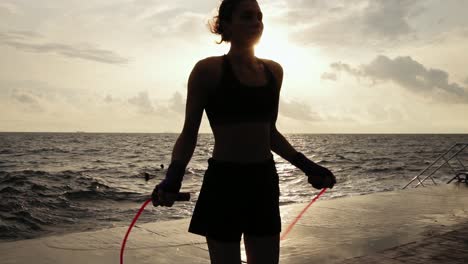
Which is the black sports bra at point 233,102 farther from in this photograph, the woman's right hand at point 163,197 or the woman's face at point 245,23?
the woman's right hand at point 163,197

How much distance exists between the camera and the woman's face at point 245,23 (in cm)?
206

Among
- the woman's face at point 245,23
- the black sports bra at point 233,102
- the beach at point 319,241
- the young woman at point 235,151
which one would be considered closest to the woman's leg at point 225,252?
the young woman at point 235,151

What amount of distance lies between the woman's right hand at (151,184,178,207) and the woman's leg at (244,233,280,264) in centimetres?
38

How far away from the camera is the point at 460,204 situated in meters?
8.20

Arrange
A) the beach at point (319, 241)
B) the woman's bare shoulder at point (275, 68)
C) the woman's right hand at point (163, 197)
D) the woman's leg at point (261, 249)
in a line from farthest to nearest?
the beach at point (319, 241) → the woman's bare shoulder at point (275, 68) → the woman's leg at point (261, 249) → the woman's right hand at point (163, 197)

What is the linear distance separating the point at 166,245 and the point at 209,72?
3.67 m

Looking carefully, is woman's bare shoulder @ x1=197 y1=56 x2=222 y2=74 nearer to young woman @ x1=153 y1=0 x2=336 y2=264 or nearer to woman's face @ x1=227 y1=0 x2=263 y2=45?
young woman @ x1=153 y1=0 x2=336 y2=264

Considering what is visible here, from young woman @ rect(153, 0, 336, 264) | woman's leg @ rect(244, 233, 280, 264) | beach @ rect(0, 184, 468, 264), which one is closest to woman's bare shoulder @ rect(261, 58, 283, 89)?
young woman @ rect(153, 0, 336, 264)

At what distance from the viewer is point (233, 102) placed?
1940mm

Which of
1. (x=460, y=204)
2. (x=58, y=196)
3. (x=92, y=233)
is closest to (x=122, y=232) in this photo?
(x=92, y=233)

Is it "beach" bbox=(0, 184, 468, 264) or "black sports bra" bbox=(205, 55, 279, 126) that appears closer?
"black sports bra" bbox=(205, 55, 279, 126)

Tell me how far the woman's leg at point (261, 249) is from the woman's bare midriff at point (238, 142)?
34 centimetres

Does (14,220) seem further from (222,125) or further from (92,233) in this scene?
(222,125)

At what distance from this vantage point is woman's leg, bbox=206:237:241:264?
1.96 m
